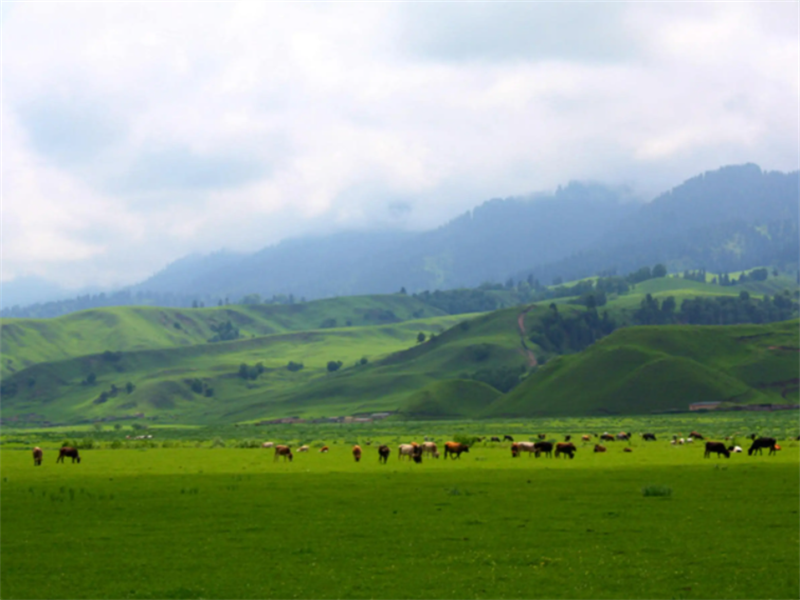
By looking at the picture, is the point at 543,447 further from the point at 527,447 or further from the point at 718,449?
the point at 718,449

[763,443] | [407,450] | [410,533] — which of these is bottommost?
[763,443]

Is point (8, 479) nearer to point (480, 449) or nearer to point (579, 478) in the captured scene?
point (579, 478)

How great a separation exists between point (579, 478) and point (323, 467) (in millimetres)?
21108

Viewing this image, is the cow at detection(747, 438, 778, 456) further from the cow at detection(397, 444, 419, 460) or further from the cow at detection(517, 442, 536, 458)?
the cow at detection(397, 444, 419, 460)

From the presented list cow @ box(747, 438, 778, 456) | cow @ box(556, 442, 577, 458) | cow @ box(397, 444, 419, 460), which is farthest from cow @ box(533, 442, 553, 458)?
cow @ box(747, 438, 778, 456)

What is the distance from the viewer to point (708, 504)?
42.8m

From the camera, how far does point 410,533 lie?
120 ft

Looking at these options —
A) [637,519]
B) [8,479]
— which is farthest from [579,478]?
[8,479]

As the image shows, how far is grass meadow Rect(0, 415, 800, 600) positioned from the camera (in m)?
28.1

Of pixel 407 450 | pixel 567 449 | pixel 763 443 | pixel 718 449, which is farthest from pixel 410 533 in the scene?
pixel 763 443

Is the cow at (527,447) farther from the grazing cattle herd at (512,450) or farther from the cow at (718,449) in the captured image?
the cow at (718,449)

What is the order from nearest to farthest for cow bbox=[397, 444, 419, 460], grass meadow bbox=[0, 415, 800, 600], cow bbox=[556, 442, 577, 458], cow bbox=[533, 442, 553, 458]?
1. grass meadow bbox=[0, 415, 800, 600]
2. cow bbox=[397, 444, 419, 460]
3. cow bbox=[556, 442, 577, 458]
4. cow bbox=[533, 442, 553, 458]

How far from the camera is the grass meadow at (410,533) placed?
28125mm

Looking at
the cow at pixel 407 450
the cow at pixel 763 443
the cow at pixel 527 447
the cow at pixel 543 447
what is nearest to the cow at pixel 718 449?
the cow at pixel 763 443
